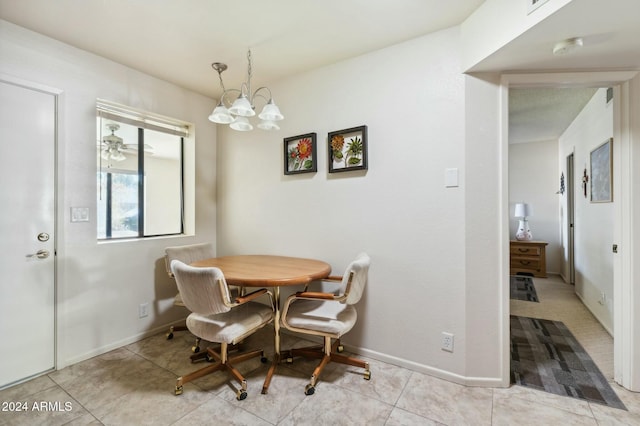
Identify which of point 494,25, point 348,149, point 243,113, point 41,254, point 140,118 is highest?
point 494,25

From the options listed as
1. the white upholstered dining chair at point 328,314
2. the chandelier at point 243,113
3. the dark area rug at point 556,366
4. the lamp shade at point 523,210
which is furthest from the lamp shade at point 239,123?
the lamp shade at point 523,210

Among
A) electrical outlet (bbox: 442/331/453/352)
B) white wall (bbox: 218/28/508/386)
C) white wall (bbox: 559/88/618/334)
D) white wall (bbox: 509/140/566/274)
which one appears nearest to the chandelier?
white wall (bbox: 218/28/508/386)

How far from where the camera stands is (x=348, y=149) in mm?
2410

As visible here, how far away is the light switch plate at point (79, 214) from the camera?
2.24 metres

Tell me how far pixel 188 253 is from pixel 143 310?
0.65 m

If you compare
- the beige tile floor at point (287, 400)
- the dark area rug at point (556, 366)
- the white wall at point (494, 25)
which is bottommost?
the beige tile floor at point (287, 400)

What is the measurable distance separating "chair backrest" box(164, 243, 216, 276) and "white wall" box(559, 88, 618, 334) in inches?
154

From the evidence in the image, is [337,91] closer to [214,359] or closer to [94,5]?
[94,5]

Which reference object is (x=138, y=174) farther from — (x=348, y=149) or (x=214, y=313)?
(x=348, y=149)

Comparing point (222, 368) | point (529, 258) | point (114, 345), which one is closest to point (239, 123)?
point (222, 368)

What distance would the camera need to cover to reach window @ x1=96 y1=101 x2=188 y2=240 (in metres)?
2.56

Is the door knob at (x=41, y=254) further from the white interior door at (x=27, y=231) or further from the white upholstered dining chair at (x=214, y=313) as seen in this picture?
the white upholstered dining chair at (x=214, y=313)

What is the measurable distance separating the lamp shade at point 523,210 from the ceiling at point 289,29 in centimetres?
376

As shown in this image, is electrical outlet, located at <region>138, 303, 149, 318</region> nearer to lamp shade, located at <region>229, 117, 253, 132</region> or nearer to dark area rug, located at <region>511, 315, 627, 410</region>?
lamp shade, located at <region>229, 117, 253, 132</region>
